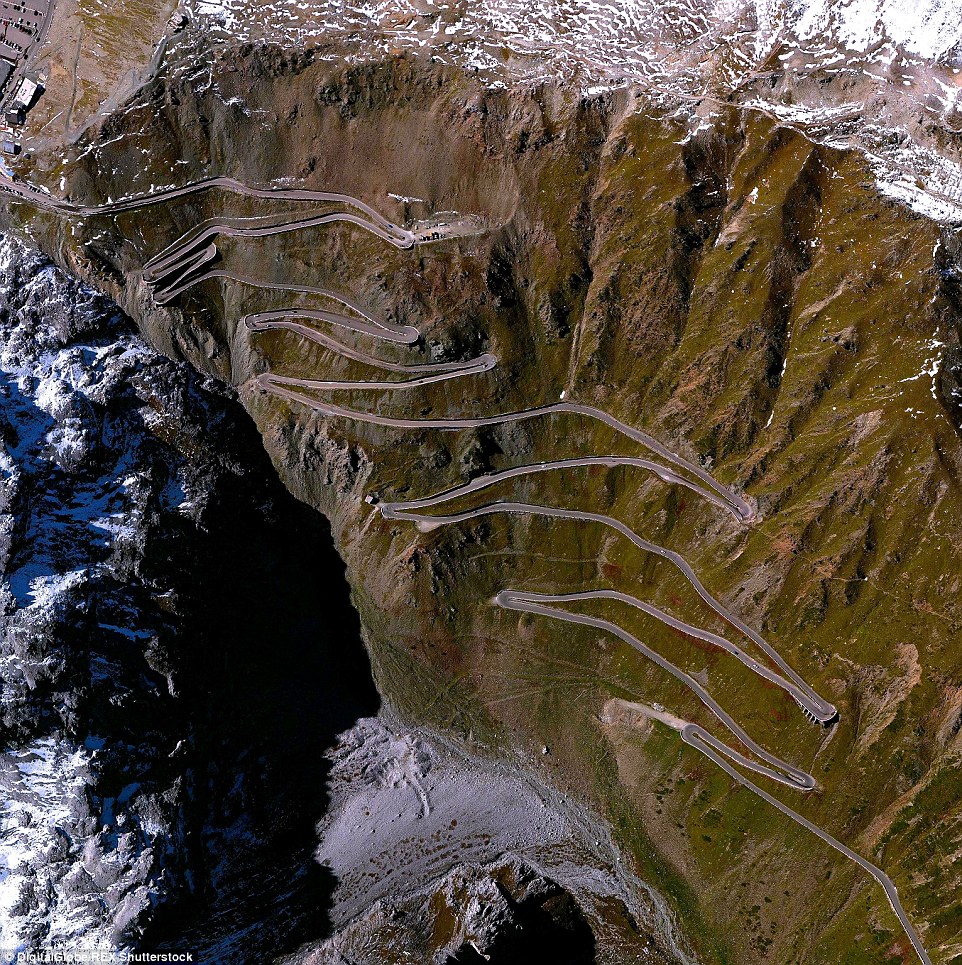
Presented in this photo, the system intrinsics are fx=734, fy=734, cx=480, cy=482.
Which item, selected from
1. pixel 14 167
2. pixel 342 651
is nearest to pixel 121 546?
pixel 342 651

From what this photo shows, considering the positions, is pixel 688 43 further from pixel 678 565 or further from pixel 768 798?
pixel 768 798

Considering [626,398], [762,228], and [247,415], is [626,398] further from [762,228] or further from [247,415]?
[247,415]

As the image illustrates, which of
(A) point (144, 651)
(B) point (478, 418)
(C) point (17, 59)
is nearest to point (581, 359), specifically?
(B) point (478, 418)

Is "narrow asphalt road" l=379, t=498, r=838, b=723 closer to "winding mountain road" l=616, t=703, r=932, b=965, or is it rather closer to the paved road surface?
the paved road surface

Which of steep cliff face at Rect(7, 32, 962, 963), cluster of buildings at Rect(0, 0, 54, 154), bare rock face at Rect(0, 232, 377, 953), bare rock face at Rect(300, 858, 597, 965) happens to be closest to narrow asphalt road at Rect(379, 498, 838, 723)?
steep cliff face at Rect(7, 32, 962, 963)

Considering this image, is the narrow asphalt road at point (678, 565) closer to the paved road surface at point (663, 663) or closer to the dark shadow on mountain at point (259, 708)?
the paved road surface at point (663, 663)

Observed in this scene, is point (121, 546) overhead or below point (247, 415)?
below

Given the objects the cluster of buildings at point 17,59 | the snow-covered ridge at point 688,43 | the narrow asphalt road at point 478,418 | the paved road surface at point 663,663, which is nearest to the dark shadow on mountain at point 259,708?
the narrow asphalt road at point 478,418
